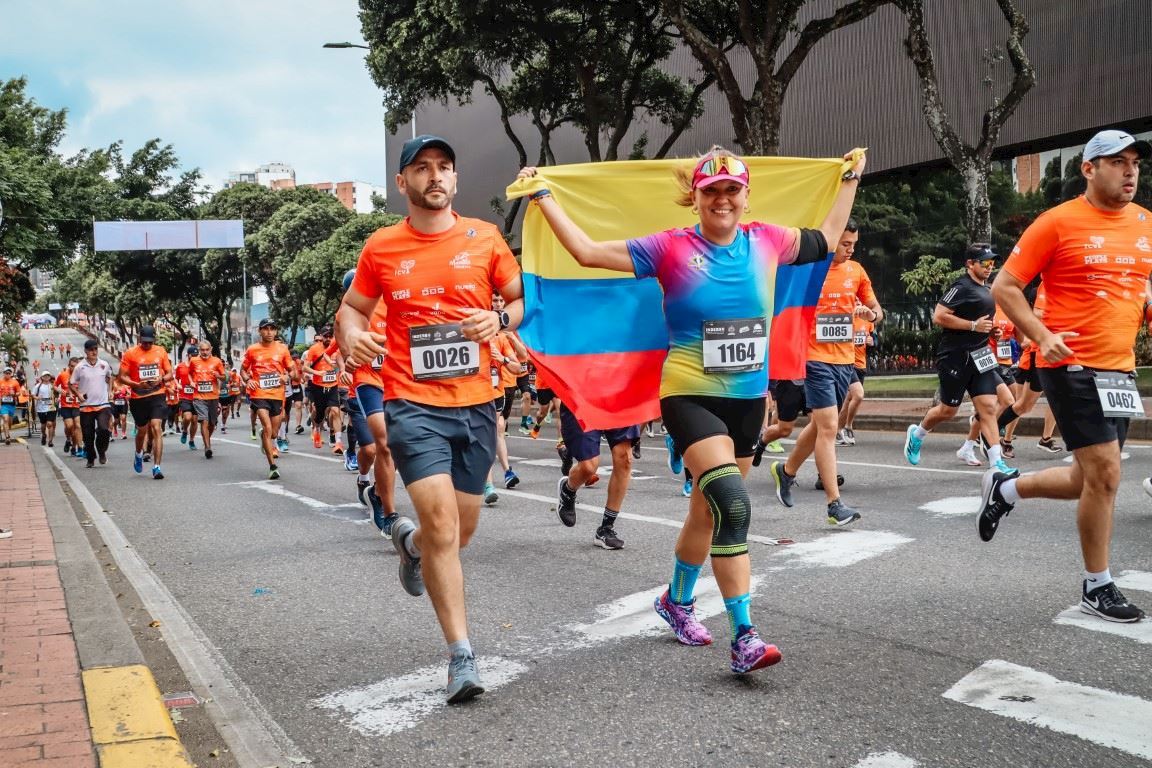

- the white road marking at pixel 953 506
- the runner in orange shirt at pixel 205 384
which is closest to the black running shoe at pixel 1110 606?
the white road marking at pixel 953 506

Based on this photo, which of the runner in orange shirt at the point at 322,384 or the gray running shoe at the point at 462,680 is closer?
the gray running shoe at the point at 462,680

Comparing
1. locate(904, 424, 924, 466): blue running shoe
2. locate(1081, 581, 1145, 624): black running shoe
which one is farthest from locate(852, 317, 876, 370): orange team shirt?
locate(1081, 581, 1145, 624): black running shoe

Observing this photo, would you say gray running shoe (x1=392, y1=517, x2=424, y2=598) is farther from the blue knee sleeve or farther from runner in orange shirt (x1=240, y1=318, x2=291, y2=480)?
runner in orange shirt (x1=240, y1=318, x2=291, y2=480)

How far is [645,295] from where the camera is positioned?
5.23m

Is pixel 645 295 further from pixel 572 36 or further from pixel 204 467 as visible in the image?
pixel 572 36

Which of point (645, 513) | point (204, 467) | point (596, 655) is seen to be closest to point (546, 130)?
point (204, 467)

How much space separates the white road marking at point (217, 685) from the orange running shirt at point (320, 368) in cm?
1026

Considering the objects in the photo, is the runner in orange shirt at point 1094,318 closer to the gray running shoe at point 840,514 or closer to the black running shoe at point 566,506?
the gray running shoe at point 840,514

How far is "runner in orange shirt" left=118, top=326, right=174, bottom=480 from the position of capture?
1461cm

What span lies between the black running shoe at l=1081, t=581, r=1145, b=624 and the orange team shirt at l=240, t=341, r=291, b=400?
39.0 feet

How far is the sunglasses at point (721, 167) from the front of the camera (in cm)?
433

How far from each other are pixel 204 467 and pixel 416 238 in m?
12.8

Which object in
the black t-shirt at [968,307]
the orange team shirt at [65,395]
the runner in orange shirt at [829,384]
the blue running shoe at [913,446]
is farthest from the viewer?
the orange team shirt at [65,395]

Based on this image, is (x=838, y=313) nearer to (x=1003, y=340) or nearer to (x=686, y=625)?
(x=1003, y=340)
